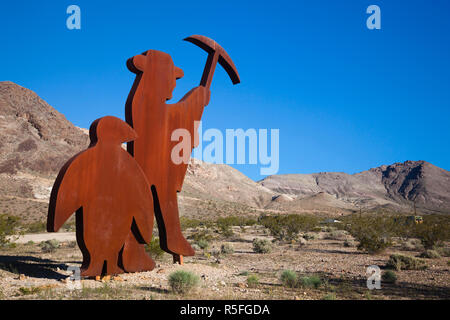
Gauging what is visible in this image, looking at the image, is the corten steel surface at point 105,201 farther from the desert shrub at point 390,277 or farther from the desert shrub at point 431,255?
the desert shrub at point 431,255

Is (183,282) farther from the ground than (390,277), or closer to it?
farther from the ground

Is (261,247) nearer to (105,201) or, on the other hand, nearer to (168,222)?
(168,222)

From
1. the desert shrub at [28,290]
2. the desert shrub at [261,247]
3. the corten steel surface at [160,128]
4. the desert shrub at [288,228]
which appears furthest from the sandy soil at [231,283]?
the desert shrub at [288,228]

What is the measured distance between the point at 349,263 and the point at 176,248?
22.9 feet

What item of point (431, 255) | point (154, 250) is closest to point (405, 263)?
point (431, 255)

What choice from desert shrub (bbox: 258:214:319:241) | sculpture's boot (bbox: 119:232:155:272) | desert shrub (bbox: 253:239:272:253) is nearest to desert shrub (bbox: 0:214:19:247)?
sculpture's boot (bbox: 119:232:155:272)

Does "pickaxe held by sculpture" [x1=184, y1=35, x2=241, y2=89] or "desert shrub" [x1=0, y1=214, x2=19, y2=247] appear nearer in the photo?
"pickaxe held by sculpture" [x1=184, y1=35, x2=241, y2=89]

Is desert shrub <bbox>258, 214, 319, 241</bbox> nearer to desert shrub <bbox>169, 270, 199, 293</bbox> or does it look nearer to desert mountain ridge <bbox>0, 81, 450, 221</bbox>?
desert shrub <bbox>169, 270, 199, 293</bbox>

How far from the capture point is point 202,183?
295 ft

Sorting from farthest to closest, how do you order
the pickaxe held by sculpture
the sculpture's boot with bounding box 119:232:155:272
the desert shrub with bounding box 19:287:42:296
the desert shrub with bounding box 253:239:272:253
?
the desert shrub with bounding box 253:239:272:253, the pickaxe held by sculpture, the sculpture's boot with bounding box 119:232:155:272, the desert shrub with bounding box 19:287:42:296

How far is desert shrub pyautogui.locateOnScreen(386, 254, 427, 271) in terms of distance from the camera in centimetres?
1163

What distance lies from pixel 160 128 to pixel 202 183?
A: 80460mm

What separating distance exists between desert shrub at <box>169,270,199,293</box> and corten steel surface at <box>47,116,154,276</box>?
1.99 metres
